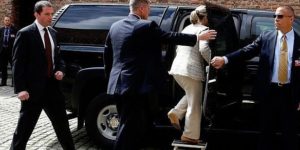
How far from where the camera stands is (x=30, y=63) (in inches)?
212

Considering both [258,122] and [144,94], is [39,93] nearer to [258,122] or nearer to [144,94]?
[144,94]

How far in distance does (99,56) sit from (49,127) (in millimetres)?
1813

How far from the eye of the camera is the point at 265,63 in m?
5.42

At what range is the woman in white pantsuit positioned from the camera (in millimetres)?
5910

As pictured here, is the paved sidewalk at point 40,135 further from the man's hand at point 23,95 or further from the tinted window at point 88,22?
the man's hand at point 23,95

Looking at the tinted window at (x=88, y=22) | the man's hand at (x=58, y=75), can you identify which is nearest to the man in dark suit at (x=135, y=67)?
the man's hand at (x=58, y=75)

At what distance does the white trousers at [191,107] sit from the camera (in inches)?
237

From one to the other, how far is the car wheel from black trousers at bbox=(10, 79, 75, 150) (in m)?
0.99

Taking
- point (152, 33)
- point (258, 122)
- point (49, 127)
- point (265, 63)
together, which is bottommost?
point (49, 127)

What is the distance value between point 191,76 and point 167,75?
472 millimetres

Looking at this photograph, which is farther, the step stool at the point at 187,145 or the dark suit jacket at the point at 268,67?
the step stool at the point at 187,145

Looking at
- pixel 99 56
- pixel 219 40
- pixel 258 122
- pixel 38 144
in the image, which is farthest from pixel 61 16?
pixel 258 122

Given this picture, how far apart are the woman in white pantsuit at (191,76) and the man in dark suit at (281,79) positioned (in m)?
0.68

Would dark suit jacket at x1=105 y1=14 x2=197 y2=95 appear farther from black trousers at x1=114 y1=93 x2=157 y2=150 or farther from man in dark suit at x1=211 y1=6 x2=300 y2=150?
man in dark suit at x1=211 y1=6 x2=300 y2=150
